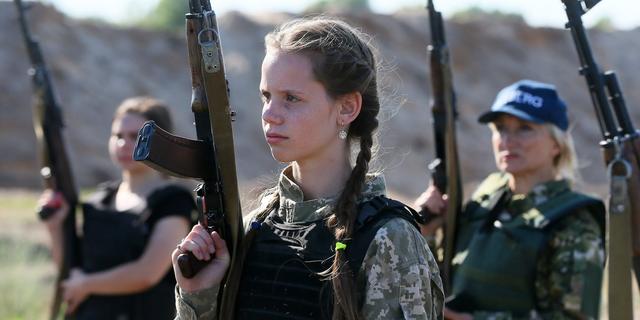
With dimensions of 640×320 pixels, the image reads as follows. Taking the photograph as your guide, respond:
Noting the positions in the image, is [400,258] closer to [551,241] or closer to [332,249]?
[332,249]

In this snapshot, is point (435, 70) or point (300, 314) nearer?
point (300, 314)

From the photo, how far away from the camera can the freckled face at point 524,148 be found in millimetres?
4453

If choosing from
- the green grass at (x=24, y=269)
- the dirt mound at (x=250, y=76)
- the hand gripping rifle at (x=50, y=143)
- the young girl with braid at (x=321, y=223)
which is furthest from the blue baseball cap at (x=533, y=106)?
the dirt mound at (x=250, y=76)

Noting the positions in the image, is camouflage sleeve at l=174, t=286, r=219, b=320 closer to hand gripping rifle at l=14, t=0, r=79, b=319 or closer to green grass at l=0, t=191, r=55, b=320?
hand gripping rifle at l=14, t=0, r=79, b=319

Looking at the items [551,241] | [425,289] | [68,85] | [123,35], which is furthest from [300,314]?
[123,35]

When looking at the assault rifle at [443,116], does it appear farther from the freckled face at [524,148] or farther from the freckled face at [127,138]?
the freckled face at [127,138]

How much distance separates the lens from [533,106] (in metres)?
4.48

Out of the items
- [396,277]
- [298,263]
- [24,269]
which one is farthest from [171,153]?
[24,269]

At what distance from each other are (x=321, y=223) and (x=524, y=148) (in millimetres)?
1803

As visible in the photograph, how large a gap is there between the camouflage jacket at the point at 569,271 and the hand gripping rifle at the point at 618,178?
75mm

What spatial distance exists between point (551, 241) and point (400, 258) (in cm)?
169

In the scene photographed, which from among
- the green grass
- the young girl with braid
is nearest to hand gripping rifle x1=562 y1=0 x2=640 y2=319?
the young girl with braid

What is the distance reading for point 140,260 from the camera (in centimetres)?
509

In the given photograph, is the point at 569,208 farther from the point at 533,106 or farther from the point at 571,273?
the point at 533,106
